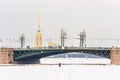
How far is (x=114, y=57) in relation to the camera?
14988 centimetres

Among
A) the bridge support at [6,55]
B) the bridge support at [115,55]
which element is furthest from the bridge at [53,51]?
the bridge support at [6,55]

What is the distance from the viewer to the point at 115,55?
5891 inches

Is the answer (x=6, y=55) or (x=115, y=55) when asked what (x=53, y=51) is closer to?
(x=6, y=55)

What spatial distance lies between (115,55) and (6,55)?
33184mm

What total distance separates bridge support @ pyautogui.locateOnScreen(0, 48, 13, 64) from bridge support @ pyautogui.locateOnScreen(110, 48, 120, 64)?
30227 millimetres

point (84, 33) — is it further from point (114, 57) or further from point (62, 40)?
point (114, 57)

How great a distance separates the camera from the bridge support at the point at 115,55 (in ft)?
486

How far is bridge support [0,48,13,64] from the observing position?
14612 cm
